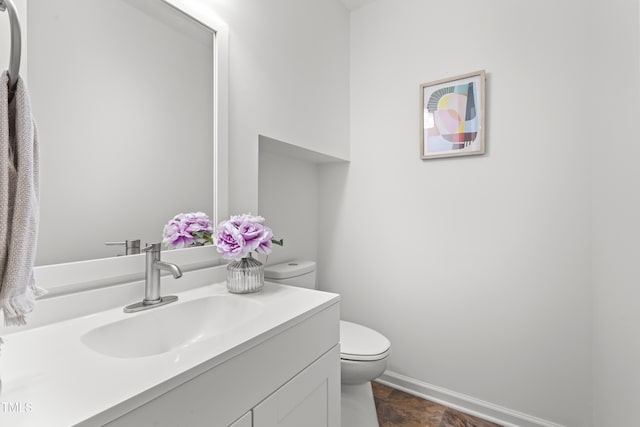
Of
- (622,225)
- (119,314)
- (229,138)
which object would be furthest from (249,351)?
(622,225)

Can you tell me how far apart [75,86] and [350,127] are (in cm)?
148

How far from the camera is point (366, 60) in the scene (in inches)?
73.1

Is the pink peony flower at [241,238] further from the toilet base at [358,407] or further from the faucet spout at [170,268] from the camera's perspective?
the toilet base at [358,407]

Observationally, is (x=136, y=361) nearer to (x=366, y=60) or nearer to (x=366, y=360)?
(x=366, y=360)

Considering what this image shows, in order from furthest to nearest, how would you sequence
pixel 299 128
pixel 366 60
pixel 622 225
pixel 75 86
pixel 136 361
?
pixel 366 60, pixel 299 128, pixel 622 225, pixel 75 86, pixel 136 361

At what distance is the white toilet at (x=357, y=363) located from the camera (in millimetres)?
1274

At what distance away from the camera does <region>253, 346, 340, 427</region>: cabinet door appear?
68 cm

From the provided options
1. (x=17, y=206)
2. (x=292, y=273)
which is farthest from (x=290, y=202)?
(x=17, y=206)

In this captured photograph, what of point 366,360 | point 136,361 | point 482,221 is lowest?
point 366,360

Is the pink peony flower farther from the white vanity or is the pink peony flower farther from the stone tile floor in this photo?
the stone tile floor

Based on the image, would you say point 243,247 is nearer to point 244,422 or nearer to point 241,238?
point 241,238

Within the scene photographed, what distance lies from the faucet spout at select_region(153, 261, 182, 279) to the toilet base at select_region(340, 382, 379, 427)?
104 cm

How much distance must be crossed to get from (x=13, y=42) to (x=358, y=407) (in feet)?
5.35

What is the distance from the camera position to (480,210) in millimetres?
1521
